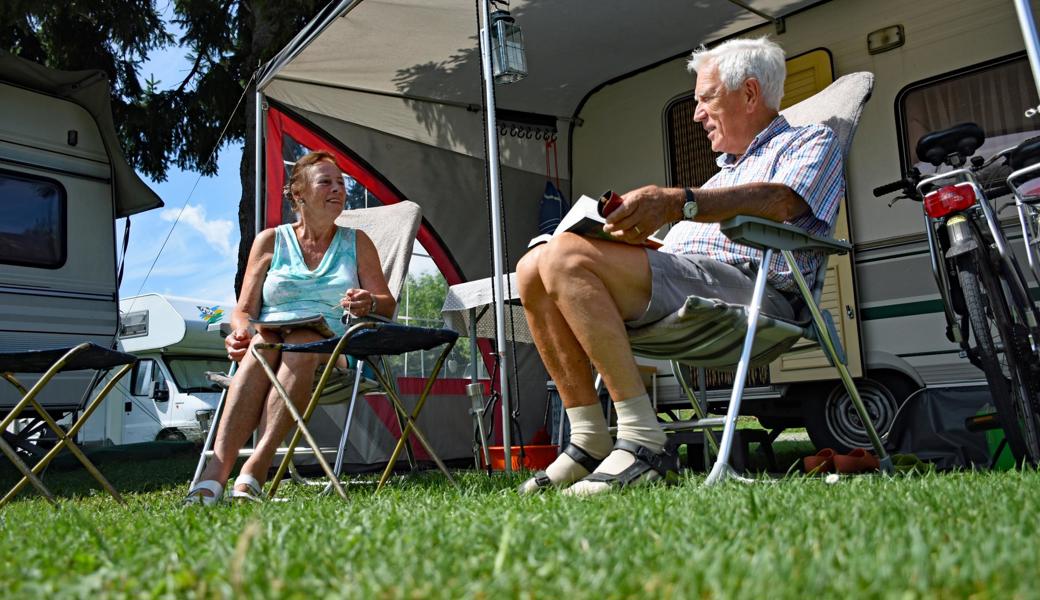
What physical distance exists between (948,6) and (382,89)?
2.89m

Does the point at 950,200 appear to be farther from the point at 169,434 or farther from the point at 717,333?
the point at 169,434

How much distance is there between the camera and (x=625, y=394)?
195 centimetres

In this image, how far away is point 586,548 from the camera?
3.36ft

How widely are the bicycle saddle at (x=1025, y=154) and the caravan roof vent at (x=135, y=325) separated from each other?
10166 millimetres

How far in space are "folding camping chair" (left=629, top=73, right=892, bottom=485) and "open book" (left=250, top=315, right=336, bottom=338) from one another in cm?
92

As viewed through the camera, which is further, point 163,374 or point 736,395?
point 163,374

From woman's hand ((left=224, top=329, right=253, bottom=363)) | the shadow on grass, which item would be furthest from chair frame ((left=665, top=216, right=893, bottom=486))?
the shadow on grass

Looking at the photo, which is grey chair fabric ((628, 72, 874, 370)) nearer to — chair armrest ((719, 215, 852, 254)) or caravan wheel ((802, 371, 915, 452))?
chair armrest ((719, 215, 852, 254))

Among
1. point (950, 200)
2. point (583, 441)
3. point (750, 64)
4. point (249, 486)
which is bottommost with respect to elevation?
point (249, 486)

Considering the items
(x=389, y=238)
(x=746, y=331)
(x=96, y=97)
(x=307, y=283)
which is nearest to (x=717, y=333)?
(x=746, y=331)

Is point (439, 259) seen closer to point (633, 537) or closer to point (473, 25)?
point (473, 25)

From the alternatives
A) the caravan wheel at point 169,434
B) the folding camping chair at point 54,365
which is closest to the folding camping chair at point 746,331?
the folding camping chair at point 54,365

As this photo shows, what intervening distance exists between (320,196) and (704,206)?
5.07ft

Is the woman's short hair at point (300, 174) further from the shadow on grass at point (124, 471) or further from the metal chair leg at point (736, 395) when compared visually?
the metal chair leg at point (736, 395)
